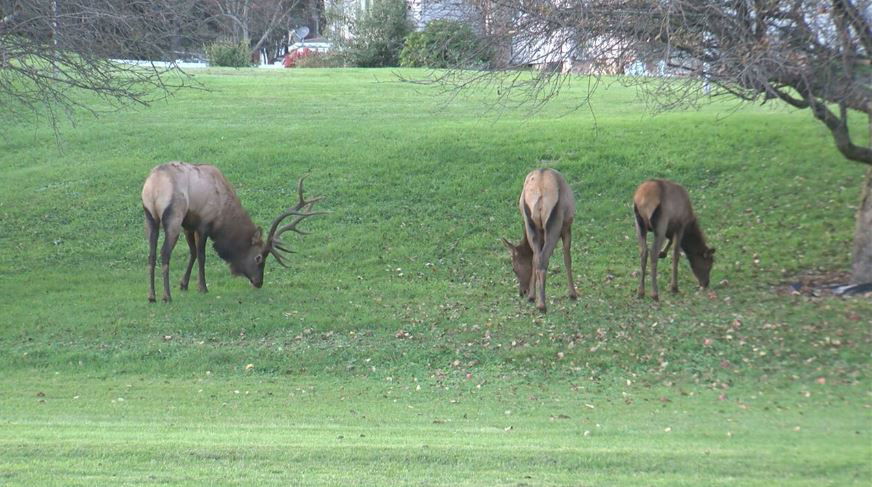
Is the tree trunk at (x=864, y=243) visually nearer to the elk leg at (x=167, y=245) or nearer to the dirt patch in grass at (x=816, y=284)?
the dirt patch in grass at (x=816, y=284)

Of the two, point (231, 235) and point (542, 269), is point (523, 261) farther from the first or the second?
point (231, 235)

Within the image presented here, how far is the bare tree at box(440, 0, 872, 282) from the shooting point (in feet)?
41.7

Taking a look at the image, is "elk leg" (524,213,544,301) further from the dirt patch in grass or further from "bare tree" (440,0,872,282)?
the dirt patch in grass

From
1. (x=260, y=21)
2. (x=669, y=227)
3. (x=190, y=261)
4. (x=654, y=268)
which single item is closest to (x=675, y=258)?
(x=669, y=227)

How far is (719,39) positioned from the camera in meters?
13.2

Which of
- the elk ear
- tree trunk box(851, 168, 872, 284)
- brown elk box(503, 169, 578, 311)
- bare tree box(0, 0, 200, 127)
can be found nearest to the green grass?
brown elk box(503, 169, 578, 311)

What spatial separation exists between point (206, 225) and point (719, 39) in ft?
27.4

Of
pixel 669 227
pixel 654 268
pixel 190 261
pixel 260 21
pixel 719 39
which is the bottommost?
pixel 190 261

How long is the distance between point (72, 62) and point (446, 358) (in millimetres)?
6715

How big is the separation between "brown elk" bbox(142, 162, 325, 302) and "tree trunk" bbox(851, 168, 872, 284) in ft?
26.9

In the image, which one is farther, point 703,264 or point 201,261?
point 201,261

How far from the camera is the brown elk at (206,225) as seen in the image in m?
16.0

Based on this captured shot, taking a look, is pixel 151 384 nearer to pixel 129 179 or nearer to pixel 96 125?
pixel 129 179

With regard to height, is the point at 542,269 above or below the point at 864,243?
below
